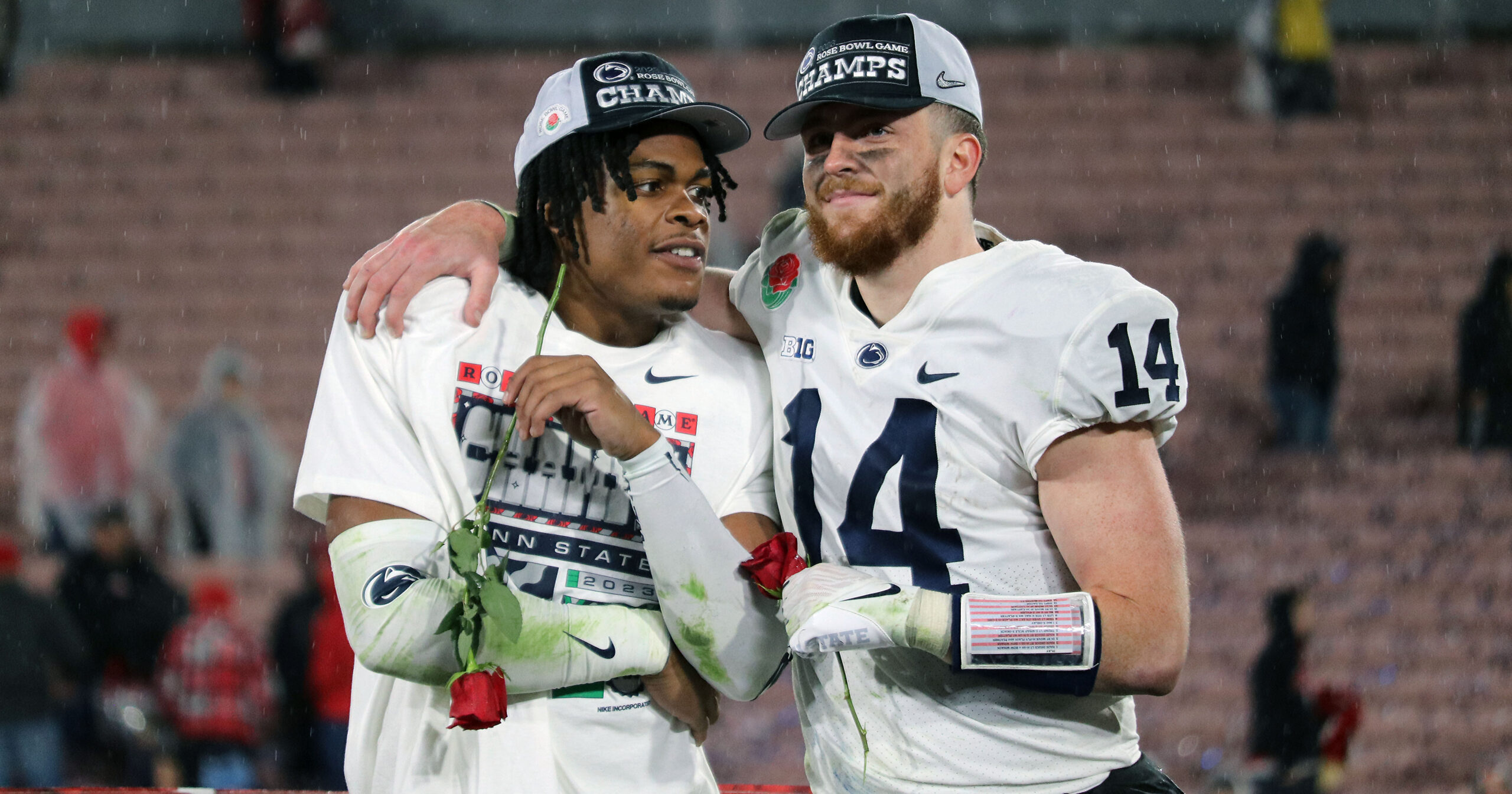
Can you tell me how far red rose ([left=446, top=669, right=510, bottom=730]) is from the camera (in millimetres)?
2078

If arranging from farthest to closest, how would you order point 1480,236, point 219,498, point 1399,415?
point 1480,236 → point 1399,415 → point 219,498

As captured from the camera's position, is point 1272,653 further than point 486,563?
Yes

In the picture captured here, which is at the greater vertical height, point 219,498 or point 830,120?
point 830,120

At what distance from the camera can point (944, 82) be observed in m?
2.52

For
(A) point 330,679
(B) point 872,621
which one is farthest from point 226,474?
(B) point 872,621

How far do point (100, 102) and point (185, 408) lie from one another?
15.4 ft

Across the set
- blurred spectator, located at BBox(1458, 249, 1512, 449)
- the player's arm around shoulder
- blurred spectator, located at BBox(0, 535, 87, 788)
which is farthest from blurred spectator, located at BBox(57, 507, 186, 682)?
blurred spectator, located at BBox(1458, 249, 1512, 449)

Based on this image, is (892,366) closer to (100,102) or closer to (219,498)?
(219,498)

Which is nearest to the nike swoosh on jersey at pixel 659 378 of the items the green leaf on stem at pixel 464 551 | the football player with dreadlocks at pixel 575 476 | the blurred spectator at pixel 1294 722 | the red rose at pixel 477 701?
the football player with dreadlocks at pixel 575 476

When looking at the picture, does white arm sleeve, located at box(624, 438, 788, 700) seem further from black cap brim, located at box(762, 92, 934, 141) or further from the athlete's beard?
black cap brim, located at box(762, 92, 934, 141)

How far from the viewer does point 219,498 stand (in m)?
8.58

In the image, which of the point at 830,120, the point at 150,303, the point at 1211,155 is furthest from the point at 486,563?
the point at 1211,155

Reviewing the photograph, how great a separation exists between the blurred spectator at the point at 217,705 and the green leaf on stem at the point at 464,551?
15.7ft

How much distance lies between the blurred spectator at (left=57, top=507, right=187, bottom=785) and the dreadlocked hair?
4.85 m
